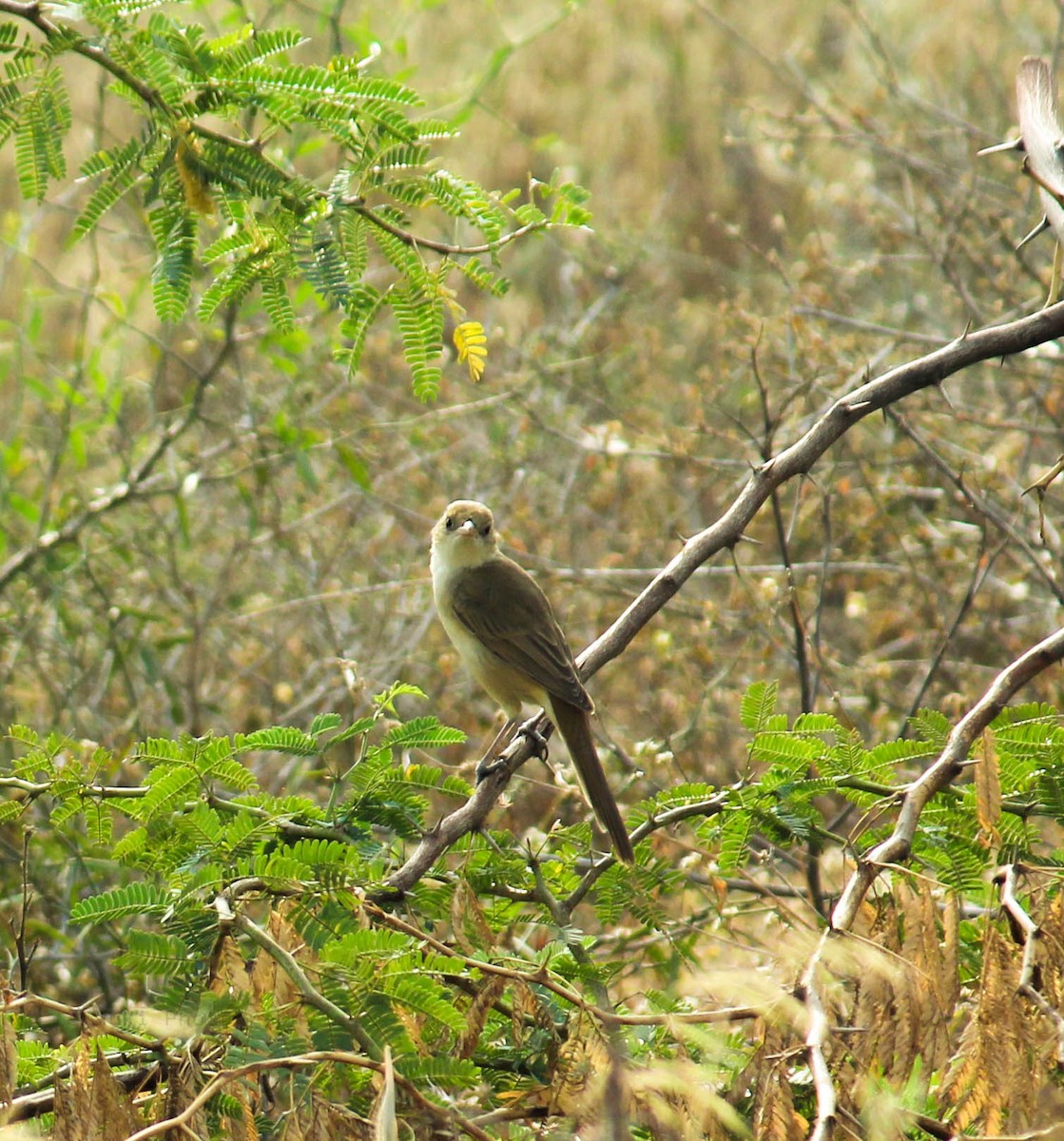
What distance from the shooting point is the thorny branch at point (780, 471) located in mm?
2799

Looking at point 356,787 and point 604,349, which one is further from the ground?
point 604,349

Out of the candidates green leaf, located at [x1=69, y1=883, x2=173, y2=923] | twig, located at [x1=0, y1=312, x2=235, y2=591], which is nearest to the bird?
twig, located at [x1=0, y1=312, x2=235, y2=591]

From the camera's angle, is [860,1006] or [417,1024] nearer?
[860,1006]

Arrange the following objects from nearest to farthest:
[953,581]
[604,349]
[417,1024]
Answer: [417,1024] < [953,581] < [604,349]

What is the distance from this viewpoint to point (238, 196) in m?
3.49

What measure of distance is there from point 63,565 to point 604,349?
4181 millimetres

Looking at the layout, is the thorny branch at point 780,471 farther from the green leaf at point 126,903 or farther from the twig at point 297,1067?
the twig at point 297,1067

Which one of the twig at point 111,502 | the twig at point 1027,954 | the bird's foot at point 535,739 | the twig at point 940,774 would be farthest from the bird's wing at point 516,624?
the twig at point 1027,954

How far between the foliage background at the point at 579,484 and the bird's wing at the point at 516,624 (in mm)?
616

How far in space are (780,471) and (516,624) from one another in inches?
84.4

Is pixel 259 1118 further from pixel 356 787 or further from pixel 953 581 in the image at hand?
pixel 953 581

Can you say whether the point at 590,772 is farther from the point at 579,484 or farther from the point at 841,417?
the point at 579,484

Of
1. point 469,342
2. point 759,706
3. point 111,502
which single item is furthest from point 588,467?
point 759,706

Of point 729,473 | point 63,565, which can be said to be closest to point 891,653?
point 729,473
